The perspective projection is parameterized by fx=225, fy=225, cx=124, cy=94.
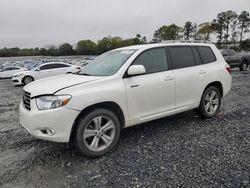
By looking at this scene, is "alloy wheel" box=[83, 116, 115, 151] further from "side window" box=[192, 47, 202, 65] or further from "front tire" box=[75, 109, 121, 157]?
"side window" box=[192, 47, 202, 65]

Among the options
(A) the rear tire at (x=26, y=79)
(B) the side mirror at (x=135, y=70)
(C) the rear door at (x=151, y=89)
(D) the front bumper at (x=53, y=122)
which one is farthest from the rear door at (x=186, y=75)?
(A) the rear tire at (x=26, y=79)

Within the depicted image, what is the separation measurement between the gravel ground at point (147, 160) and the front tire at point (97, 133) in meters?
0.16

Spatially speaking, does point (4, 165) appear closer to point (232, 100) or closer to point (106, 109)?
point (106, 109)

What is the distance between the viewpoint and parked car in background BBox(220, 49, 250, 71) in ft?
52.2

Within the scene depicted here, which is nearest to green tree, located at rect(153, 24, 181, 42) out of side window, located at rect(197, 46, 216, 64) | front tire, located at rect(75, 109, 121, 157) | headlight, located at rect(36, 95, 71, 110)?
side window, located at rect(197, 46, 216, 64)

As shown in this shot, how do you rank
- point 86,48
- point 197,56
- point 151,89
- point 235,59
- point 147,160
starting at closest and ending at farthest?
1. point 147,160
2. point 151,89
3. point 197,56
4. point 235,59
5. point 86,48

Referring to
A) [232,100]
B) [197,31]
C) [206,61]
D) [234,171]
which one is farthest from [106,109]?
[197,31]

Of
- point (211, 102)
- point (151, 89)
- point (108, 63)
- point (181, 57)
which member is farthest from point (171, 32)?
point (151, 89)

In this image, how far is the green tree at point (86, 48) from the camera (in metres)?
90.2

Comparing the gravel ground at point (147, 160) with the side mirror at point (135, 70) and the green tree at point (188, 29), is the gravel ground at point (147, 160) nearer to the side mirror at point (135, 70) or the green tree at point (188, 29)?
the side mirror at point (135, 70)

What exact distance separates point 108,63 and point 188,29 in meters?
78.9

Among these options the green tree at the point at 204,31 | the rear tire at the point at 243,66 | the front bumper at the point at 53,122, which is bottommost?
the rear tire at the point at 243,66

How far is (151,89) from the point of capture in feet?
12.8

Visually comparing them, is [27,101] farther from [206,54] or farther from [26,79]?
[26,79]
